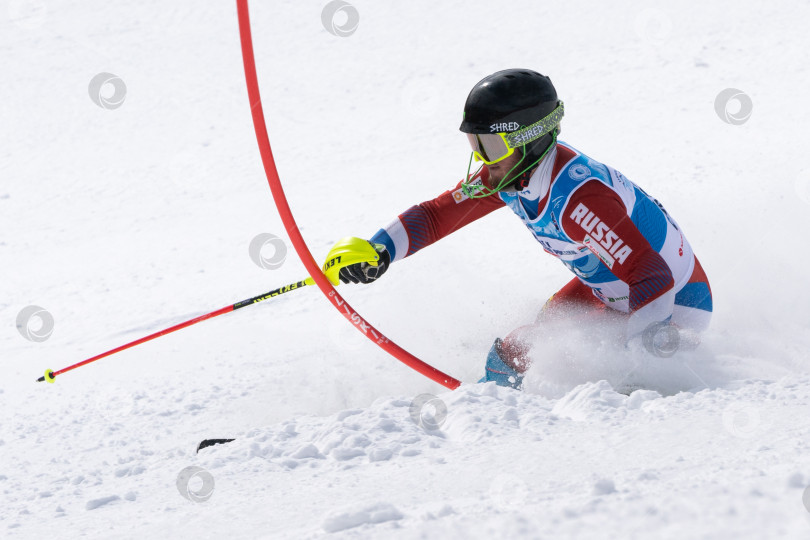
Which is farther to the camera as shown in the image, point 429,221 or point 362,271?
point 429,221

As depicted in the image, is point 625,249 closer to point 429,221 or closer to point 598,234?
point 598,234

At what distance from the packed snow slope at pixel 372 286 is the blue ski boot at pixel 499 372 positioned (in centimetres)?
18

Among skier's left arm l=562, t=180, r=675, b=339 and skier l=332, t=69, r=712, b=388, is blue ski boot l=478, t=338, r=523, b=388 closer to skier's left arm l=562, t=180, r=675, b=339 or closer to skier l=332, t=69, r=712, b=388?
skier l=332, t=69, r=712, b=388

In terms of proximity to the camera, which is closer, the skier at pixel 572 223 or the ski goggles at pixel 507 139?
the skier at pixel 572 223

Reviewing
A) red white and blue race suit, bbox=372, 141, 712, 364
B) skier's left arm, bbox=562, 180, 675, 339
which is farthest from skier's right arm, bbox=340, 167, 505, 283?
skier's left arm, bbox=562, 180, 675, 339

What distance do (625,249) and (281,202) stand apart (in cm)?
167

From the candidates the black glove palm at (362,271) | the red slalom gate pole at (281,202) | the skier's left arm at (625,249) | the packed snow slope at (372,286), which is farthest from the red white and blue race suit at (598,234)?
the red slalom gate pole at (281,202)

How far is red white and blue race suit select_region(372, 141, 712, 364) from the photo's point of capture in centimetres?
361

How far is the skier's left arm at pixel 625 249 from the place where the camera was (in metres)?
3.56

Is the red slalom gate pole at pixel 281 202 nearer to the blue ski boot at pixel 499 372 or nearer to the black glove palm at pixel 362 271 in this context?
the black glove palm at pixel 362 271

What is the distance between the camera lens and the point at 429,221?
4488 millimetres

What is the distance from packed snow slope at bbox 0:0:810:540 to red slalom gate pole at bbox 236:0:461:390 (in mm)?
330

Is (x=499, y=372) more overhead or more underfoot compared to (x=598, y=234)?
more underfoot

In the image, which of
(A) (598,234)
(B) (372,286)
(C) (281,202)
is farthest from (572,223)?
(B) (372,286)
